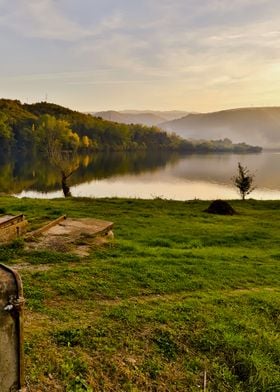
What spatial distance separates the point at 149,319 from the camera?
7031 mm

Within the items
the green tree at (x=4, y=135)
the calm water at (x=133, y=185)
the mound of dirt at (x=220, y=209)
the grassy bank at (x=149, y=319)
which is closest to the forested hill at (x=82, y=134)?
the green tree at (x=4, y=135)

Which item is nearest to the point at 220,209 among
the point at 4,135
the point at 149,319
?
the point at 149,319

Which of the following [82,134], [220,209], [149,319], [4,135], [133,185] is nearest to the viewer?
[149,319]

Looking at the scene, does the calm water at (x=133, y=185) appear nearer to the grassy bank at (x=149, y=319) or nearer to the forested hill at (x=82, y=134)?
the grassy bank at (x=149, y=319)

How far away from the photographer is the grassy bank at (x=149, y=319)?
222 inches

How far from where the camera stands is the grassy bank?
222 inches

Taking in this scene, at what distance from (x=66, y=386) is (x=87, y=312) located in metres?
2.08

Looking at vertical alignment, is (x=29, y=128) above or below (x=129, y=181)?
above

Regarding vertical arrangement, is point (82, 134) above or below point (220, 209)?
above

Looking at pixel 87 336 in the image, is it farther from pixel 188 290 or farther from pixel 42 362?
pixel 188 290

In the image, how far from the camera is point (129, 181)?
6112 centimetres

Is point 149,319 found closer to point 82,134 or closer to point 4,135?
point 4,135

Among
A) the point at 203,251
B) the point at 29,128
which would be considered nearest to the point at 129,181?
the point at 203,251

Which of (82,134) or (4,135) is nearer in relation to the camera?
(4,135)
